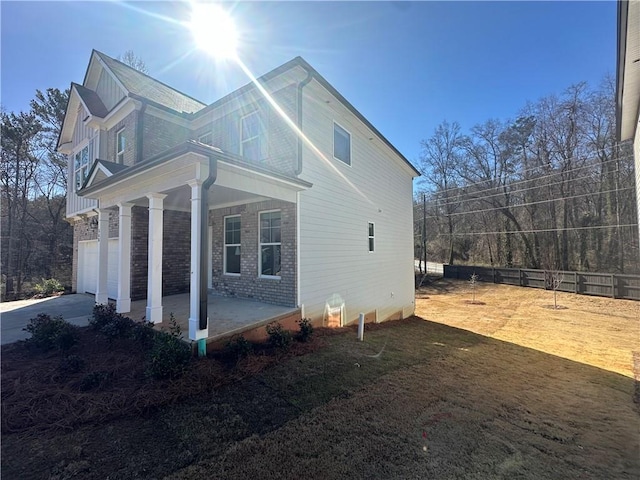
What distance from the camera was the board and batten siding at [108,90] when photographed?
10.8m

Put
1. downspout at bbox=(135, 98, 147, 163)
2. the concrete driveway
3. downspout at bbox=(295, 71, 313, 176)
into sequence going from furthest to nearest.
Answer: downspout at bbox=(135, 98, 147, 163)
downspout at bbox=(295, 71, 313, 176)
the concrete driveway

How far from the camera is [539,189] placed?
81.4 ft

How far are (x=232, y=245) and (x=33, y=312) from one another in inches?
249

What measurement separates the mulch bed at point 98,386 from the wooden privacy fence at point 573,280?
2012cm

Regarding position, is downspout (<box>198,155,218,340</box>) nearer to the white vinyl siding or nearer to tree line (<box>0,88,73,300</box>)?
the white vinyl siding

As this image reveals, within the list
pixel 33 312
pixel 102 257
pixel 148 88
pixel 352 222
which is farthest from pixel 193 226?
pixel 148 88

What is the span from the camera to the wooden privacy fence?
16.0 m

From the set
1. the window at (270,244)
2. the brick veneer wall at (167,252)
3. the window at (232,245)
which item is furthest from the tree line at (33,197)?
the window at (270,244)

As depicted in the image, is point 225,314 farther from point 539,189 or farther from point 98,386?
point 539,189

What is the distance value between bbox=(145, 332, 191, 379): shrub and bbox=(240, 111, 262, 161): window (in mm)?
5607

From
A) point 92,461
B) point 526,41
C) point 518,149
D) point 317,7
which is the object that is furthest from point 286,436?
point 518,149

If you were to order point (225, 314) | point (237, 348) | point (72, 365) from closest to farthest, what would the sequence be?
point (72, 365)
point (237, 348)
point (225, 314)

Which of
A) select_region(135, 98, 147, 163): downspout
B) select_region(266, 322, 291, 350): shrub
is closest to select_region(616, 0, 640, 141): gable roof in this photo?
select_region(266, 322, 291, 350): shrub

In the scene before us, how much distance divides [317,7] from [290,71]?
172cm
